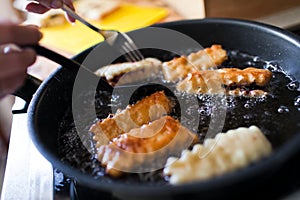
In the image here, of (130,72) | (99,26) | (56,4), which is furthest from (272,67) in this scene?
(99,26)

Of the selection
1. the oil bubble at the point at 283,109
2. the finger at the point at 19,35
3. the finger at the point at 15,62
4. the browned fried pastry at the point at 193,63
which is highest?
the finger at the point at 19,35

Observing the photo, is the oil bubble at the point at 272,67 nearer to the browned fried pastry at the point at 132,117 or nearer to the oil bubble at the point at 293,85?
the oil bubble at the point at 293,85

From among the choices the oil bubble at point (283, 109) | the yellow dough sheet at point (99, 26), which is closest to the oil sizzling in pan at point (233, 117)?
the oil bubble at point (283, 109)

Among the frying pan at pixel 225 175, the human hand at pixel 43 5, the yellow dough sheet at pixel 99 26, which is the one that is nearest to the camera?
the frying pan at pixel 225 175

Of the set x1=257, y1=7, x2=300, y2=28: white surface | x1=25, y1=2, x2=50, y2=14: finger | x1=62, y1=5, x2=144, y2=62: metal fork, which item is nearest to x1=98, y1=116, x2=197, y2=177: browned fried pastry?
x1=62, y1=5, x2=144, y2=62: metal fork

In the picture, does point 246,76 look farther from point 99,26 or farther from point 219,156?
point 99,26

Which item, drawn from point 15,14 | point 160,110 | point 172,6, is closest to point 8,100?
point 15,14

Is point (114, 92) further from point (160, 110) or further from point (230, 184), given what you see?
point (230, 184)
